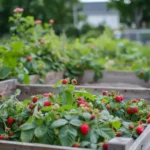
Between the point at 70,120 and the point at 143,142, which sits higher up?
the point at 70,120

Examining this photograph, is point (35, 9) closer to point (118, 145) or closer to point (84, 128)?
point (84, 128)

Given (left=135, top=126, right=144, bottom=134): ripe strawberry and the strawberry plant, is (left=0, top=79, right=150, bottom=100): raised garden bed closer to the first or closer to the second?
the strawberry plant

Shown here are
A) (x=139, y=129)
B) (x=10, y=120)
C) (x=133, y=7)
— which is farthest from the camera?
(x=133, y=7)

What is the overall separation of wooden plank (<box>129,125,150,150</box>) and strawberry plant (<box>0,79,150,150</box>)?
0.05m

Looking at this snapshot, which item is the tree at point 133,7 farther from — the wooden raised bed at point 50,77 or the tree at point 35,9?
the wooden raised bed at point 50,77

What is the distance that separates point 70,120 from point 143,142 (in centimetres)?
48

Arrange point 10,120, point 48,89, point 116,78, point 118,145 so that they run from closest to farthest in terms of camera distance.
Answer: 1. point 118,145
2. point 10,120
3. point 48,89
4. point 116,78

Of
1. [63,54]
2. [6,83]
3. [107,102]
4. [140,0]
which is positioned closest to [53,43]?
[63,54]

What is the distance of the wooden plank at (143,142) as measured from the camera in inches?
104

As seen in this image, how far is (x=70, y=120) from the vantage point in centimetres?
275

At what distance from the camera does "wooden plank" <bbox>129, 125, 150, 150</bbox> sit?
2.65 metres

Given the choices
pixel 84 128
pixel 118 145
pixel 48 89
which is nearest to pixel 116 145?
pixel 118 145

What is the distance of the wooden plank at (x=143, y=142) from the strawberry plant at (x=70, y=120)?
0.16 feet

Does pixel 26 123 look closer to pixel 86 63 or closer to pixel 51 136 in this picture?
pixel 51 136
